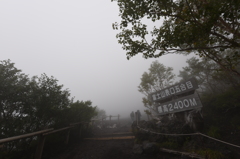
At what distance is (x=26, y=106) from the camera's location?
5.34 meters

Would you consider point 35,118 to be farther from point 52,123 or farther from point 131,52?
point 131,52

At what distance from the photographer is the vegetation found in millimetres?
4891

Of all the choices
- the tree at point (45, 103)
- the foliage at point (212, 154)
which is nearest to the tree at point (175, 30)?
the foliage at point (212, 154)

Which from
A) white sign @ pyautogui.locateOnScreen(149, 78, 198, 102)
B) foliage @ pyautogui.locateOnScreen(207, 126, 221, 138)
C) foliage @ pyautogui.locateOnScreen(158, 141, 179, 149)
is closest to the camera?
foliage @ pyautogui.locateOnScreen(158, 141, 179, 149)

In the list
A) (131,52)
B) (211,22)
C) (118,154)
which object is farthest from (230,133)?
(131,52)

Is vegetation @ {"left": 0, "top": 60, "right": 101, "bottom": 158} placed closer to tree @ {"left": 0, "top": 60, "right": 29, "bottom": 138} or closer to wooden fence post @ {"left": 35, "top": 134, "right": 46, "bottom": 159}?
tree @ {"left": 0, "top": 60, "right": 29, "bottom": 138}

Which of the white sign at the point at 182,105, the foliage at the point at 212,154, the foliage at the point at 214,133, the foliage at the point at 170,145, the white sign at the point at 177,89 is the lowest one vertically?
the foliage at the point at 212,154

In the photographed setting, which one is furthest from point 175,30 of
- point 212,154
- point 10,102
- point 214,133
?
point 10,102

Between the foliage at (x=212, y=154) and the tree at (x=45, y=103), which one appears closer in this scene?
the foliage at (x=212, y=154)

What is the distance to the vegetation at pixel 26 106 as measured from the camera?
4.89 m

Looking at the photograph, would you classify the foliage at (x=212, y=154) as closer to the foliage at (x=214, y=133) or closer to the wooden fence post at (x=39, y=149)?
the foliage at (x=214, y=133)

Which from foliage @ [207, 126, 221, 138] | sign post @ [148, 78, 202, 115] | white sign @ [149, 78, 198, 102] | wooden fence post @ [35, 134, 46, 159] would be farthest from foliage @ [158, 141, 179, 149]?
wooden fence post @ [35, 134, 46, 159]

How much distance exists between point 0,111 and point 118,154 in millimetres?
6071

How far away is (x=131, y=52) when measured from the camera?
3803 millimetres
